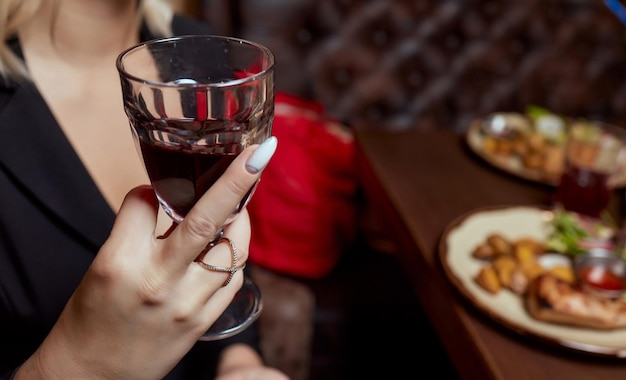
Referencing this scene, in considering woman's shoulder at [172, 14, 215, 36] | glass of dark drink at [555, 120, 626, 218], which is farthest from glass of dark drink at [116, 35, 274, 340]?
glass of dark drink at [555, 120, 626, 218]

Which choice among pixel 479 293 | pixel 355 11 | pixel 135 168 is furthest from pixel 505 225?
pixel 355 11

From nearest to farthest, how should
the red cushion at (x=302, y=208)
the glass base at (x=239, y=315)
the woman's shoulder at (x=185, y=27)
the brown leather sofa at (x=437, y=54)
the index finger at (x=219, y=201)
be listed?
1. the index finger at (x=219, y=201)
2. the glass base at (x=239, y=315)
3. the woman's shoulder at (x=185, y=27)
4. the red cushion at (x=302, y=208)
5. the brown leather sofa at (x=437, y=54)

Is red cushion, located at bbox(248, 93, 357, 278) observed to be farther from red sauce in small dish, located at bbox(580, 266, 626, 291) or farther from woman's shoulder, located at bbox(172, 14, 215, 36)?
red sauce in small dish, located at bbox(580, 266, 626, 291)

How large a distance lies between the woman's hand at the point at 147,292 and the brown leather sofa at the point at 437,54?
1822 millimetres

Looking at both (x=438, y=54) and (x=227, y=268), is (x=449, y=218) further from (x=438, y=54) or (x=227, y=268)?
(x=438, y=54)

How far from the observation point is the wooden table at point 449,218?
0.94m

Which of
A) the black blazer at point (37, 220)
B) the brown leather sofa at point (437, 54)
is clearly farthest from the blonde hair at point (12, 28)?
the brown leather sofa at point (437, 54)

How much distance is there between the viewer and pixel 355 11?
2.40 meters

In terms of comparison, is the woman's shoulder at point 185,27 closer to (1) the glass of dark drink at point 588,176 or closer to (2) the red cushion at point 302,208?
(2) the red cushion at point 302,208

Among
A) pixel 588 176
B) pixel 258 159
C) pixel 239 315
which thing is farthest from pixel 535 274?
pixel 258 159

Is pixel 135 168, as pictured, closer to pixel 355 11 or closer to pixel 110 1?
pixel 110 1

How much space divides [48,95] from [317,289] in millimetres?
990

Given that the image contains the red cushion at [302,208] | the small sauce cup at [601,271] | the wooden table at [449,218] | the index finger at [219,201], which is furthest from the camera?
the red cushion at [302,208]

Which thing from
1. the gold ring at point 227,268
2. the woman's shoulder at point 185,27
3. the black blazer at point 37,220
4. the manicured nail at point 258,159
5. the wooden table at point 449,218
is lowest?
the wooden table at point 449,218
